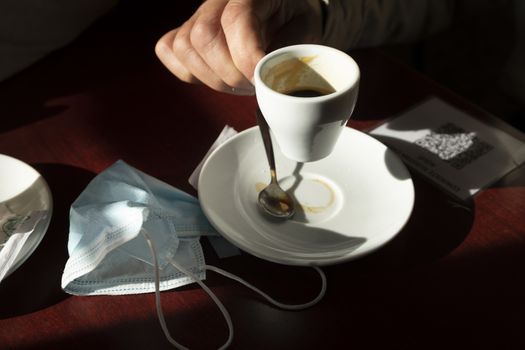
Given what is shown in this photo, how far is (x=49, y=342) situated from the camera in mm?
530

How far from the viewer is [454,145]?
29.1 inches

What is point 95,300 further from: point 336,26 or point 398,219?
point 336,26

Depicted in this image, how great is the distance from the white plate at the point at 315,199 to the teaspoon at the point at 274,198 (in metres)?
0.01

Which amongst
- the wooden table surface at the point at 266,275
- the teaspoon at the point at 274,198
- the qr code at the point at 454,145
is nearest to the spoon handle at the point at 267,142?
the teaspoon at the point at 274,198

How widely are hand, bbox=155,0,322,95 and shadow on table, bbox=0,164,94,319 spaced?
0.23 meters

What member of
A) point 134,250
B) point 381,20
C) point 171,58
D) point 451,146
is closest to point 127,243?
point 134,250

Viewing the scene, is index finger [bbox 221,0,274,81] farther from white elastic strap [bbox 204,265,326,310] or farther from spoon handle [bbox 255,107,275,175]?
white elastic strap [bbox 204,265,326,310]

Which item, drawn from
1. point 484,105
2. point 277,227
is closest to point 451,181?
point 277,227

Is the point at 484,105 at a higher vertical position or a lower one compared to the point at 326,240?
lower

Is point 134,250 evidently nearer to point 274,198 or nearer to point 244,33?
point 274,198

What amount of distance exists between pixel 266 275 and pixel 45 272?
0.25 meters

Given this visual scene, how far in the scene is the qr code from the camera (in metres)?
0.72

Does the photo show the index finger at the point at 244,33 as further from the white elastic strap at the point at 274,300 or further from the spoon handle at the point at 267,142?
the white elastic strap at the point at 274,300

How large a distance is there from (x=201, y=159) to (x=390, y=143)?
0.27 metres
